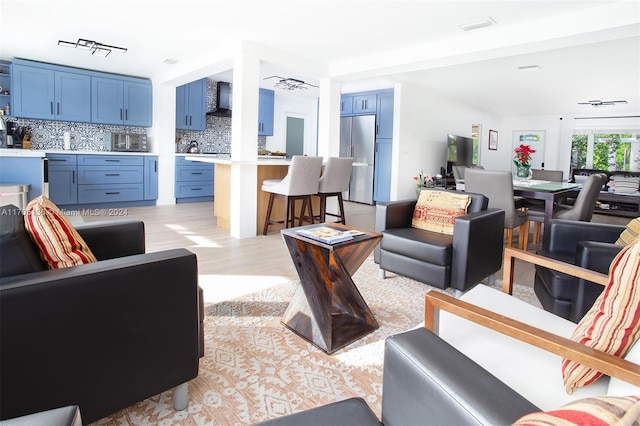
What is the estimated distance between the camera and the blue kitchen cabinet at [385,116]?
288 inches

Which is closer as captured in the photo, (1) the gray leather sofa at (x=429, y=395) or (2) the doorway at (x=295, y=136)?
(1) the gray leather sofa at (x=429, y=395)

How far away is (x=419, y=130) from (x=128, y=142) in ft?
16.6

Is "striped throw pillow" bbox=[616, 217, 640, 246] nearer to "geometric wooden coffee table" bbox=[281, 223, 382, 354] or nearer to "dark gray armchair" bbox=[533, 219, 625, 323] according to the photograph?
"dark gray armchair" bbox=[533, 219, 625, 323]

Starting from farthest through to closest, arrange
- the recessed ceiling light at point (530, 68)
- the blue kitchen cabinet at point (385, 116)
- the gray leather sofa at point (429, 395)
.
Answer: the blue kitchen cabinet at point (385, 116), the recessed ceiling light at point (530, 68), the gray leather sofa at point (429, 395)

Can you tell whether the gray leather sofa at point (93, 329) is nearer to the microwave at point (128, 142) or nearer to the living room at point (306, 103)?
the living room at point (306, 103)

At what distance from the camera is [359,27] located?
13.2 feet

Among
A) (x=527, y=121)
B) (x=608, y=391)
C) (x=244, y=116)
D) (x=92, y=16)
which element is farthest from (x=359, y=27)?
(x=527, y=121)

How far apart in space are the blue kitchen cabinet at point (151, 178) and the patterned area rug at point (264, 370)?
15.9ft

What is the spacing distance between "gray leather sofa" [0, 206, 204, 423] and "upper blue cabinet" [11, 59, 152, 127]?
5.80m

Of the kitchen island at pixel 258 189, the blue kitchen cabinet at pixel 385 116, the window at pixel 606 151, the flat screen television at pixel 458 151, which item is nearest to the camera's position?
the kitchen island at pixel 258 189

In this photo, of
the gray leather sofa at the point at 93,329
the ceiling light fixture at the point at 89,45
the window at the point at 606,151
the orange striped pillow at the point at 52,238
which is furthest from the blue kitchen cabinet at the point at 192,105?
the window at the point at 606,151

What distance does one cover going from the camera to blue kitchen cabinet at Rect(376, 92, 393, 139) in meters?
7.32

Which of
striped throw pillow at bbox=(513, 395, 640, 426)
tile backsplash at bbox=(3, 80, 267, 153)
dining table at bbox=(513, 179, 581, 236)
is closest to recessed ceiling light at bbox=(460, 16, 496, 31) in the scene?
dining table at bbox=(513, 179, 581, 236)

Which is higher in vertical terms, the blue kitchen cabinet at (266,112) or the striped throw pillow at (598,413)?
the blue kitchen cabinet at (266,112)
